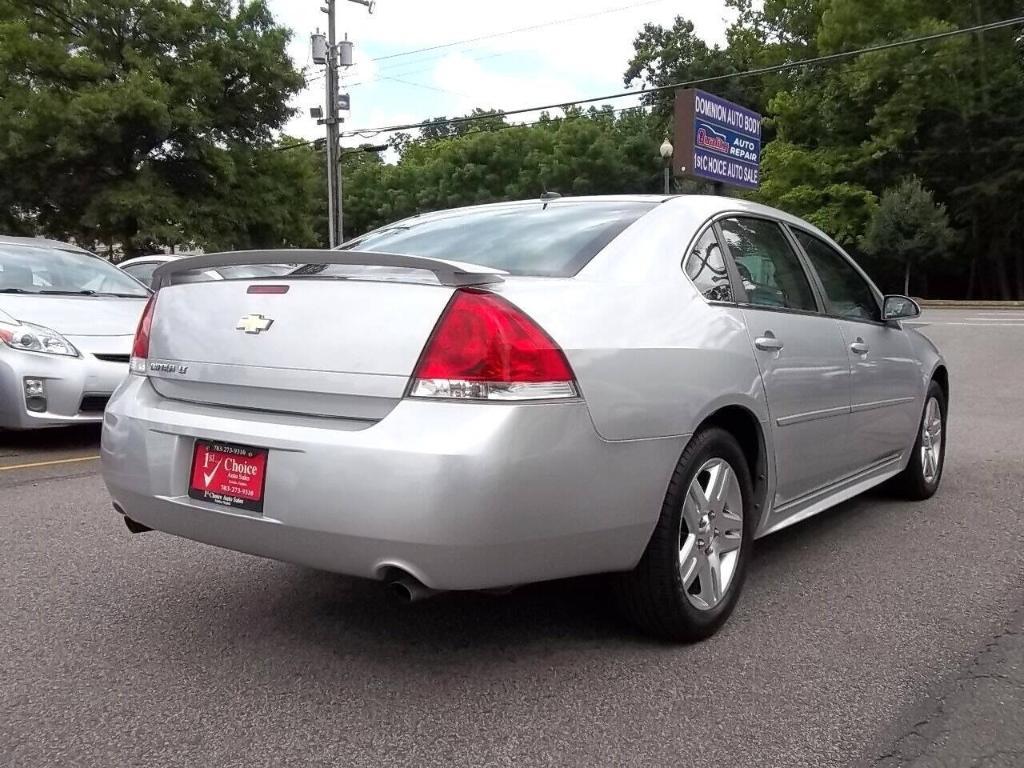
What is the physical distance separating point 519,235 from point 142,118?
27311 mm

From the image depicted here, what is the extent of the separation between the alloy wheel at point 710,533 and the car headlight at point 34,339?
491 centimetres

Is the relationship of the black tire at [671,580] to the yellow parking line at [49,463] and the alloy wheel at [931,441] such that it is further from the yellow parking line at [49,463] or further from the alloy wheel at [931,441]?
the yellow parking line at [49,463]

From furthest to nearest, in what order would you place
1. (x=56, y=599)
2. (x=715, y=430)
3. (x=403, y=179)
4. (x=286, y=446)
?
(x=403, y=179)
(x=56, y=599)
(x=715, y=430)
(x=286, y=446)

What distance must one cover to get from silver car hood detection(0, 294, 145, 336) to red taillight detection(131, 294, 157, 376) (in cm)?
366

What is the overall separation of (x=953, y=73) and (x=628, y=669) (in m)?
43.0

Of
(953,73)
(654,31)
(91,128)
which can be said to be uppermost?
(654,31)

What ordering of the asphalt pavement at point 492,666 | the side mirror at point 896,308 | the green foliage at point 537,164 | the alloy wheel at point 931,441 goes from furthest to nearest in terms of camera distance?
the green foliage at point 537,164 < the alloy wheel at point 931,441 < the side mirror at point 896,308 < the asphalt pavement at point 492,666

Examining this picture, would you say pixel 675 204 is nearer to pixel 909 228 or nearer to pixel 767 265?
pixel 767 265

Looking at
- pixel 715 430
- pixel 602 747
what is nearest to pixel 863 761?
pixel 602 747

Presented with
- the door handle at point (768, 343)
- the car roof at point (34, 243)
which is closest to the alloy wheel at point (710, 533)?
the door handle at point (768, 343)

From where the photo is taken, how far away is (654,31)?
58.6 meters

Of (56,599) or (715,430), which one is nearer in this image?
(715,430)

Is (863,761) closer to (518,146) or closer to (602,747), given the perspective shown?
(602,747)

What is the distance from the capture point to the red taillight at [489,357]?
2.65m
